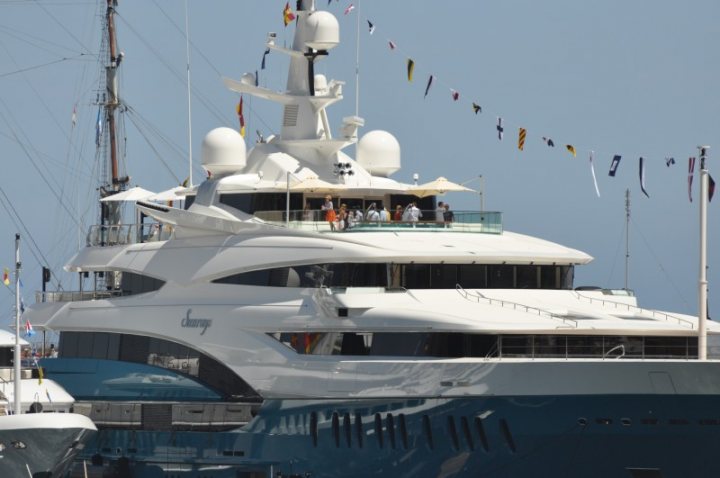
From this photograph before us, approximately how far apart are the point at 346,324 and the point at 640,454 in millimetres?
7034

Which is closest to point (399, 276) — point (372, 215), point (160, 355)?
point (372, 215)

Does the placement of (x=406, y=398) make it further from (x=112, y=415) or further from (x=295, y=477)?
(x=112, y=415)

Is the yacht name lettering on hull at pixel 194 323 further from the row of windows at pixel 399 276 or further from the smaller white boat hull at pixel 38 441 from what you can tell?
the smaller white boat hull at pixel 38 441

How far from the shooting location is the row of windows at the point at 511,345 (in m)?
39.8

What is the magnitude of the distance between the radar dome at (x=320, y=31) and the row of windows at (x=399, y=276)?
798 centimetres

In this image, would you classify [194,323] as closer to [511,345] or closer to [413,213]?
[413,213]

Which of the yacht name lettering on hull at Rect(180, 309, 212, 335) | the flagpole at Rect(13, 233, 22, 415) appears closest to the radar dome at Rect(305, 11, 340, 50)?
the yacht name lettering on hull at Rect(180, 309, 212, 335)

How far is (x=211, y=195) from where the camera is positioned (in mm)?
47000

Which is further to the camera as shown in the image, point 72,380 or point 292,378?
point 72,380

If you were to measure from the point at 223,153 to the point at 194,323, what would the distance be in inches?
224

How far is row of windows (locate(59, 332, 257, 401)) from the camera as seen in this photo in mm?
43656

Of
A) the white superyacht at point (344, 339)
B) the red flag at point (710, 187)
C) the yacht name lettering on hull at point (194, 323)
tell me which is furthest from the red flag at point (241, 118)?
the red flag at point (710, 187)

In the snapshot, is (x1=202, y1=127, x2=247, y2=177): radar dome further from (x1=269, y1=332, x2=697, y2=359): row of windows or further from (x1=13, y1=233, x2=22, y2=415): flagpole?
(x1=269, y1=332, x2=697, y2=359): row of windows

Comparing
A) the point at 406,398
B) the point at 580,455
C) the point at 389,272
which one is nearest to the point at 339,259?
the point at 389,272
